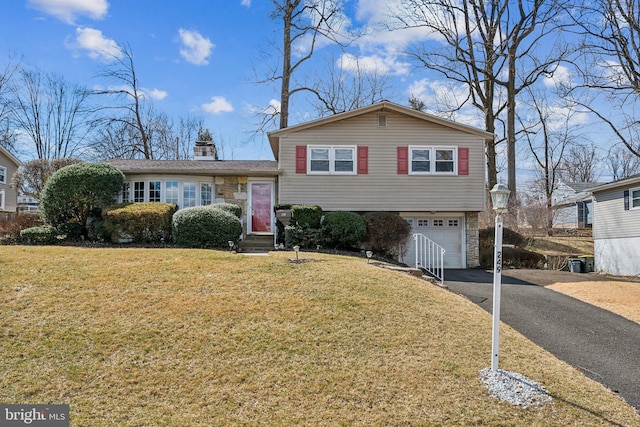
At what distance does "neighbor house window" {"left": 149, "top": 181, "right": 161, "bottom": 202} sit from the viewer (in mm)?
14766

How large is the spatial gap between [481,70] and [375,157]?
10.6 metres

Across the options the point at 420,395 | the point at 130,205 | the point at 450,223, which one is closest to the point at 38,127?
the point at 130,205

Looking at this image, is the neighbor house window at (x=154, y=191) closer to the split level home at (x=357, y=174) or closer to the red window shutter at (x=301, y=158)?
the split level home at (x=357, y=174)

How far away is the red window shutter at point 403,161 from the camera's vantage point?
15031 mm

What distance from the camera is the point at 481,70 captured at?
21641 mm

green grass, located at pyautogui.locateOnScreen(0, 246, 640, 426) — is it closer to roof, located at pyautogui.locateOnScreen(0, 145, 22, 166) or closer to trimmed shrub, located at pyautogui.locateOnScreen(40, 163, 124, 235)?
trimmed shrub, located at pyautogui.locateOnScreen(40, 163, 124, 235)

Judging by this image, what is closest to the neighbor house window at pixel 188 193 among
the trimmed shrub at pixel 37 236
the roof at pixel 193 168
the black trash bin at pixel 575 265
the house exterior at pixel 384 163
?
the roof at pixel 193 168

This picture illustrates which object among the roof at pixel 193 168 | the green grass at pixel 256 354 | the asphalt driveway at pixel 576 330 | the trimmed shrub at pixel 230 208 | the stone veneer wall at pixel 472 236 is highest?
the roof at pixel 193 168

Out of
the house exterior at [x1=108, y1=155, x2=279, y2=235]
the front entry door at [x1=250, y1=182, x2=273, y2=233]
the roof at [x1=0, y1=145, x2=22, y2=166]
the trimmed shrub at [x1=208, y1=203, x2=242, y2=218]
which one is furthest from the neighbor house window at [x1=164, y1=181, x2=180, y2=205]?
the roof at [x1=0, y1=145, x2=22, y2=166]

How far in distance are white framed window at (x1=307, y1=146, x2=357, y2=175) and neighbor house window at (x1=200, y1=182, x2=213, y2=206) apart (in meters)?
3.72

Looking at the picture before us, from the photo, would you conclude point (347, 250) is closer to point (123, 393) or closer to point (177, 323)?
point (177, 323)

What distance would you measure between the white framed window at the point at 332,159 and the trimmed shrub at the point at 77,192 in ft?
21.4

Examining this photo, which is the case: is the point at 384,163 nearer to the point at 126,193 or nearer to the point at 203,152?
the point at 203,152

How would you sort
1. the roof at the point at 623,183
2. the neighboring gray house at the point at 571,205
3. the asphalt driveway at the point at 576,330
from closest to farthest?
the asphalt driveway at the point at 576,330 < the roof at the point at 623,183 < the neighboring gray house at the point at 571,205
